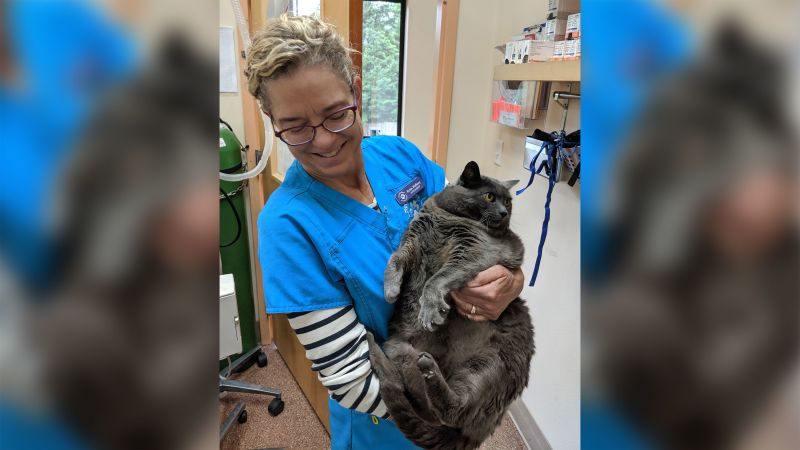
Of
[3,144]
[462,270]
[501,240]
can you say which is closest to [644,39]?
[3,144]

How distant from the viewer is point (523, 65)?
171cm

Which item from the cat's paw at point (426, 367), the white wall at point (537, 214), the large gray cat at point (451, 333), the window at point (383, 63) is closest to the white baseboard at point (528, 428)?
the white wall at point (537, 214)

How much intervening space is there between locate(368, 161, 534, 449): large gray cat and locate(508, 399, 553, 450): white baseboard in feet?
3.68

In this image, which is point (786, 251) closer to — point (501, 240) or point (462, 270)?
point (462, 270)

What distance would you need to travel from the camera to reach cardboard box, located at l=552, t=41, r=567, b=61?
147cm

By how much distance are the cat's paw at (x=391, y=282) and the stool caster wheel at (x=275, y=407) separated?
173 cm

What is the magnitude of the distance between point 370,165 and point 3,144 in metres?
1.08

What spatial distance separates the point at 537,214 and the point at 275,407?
1871 millimetres

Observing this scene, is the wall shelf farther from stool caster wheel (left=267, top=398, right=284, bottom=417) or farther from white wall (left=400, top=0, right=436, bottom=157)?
stool caster wheel (left=267, top=398, right=284, bottom=417)

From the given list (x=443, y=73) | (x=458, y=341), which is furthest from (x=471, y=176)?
(x=443, y=73)

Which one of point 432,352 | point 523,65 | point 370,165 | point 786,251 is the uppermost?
point 523,65

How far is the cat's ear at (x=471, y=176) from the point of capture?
4.42 ft

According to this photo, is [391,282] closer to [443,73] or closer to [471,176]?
[471,176]

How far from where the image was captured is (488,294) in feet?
3.67
